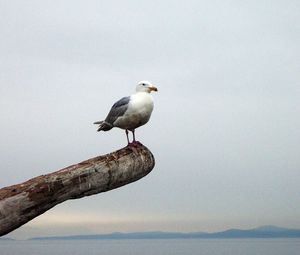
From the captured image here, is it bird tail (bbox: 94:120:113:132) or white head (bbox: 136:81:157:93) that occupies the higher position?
white head (bbox: 136:81:157:93)

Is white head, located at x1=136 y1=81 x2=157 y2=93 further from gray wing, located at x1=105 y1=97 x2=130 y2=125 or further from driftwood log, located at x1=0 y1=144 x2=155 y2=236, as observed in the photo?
driftwood log, located at x1=0 y1=144 x2=155 y2=236

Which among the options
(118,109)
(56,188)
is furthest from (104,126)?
(56,188)

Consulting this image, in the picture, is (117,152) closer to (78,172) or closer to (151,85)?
(78,172)

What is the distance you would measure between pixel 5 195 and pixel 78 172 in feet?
4.54

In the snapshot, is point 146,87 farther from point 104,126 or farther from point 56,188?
point 56,188

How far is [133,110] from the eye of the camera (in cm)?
1430

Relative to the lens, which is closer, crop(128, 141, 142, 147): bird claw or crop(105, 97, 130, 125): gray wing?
crop(128, 141, 142, 147): bird claw

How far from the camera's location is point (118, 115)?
1454 cm

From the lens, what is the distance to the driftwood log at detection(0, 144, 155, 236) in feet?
36.4

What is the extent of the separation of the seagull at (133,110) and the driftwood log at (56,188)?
210 cm

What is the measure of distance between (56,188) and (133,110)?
3606mm

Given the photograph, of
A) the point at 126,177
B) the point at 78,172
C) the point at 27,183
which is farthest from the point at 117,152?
the point at 27,183

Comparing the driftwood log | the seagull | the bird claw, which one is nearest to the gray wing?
the seagull

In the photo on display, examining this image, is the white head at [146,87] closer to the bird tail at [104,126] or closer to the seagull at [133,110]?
the seagull at [133,110]
